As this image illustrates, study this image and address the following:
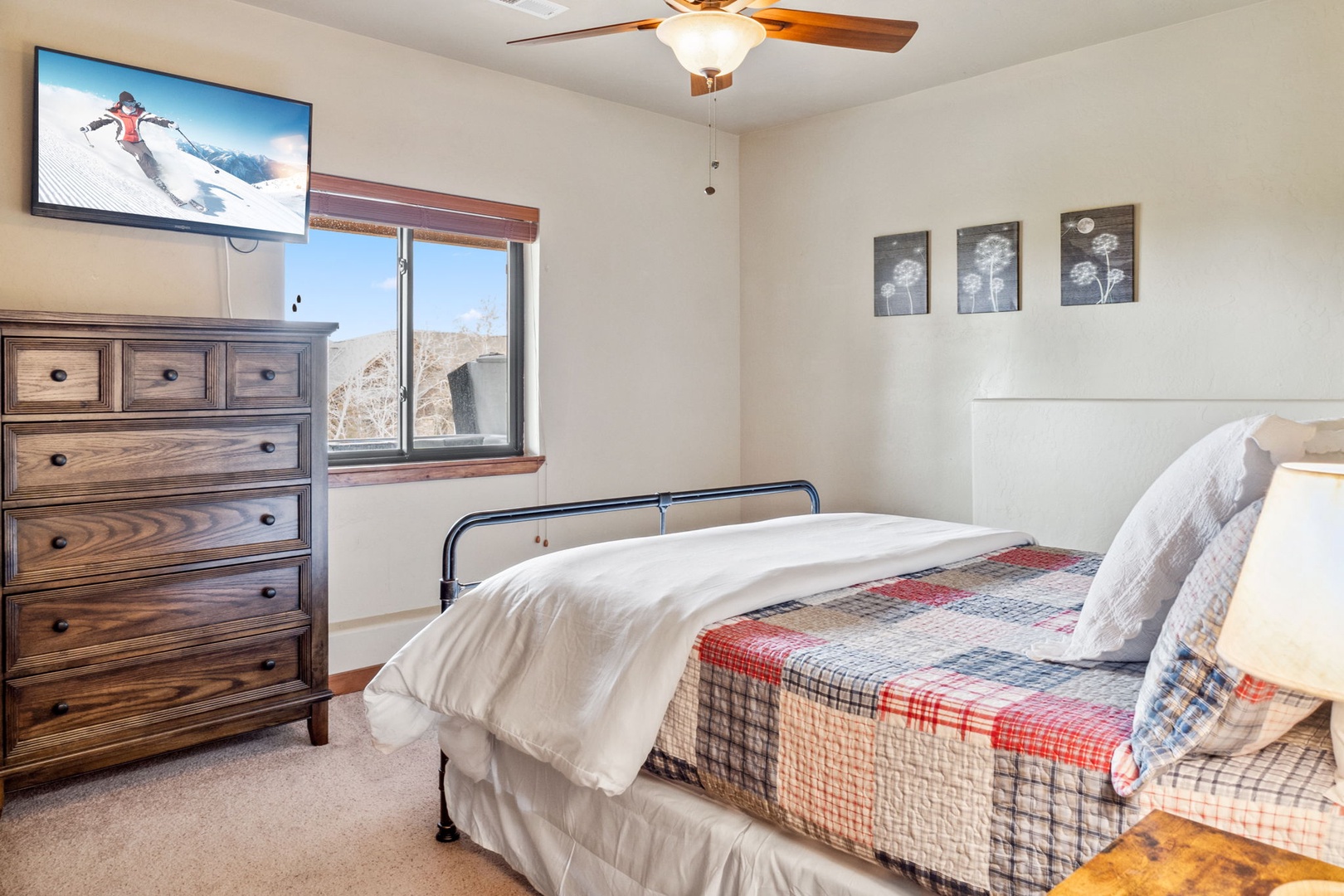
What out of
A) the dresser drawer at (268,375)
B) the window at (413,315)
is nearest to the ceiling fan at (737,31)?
the dresser drawer at (268,375)

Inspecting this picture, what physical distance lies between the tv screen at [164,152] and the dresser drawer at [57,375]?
57 cm

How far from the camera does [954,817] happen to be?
50.9 inches

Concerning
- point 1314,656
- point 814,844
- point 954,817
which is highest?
point 1314,656

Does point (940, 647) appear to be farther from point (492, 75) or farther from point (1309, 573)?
point (492, 75)

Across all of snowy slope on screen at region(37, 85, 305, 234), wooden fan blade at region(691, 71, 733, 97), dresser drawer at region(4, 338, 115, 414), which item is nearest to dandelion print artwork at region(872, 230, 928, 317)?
wooden fan blade at region(691, 71, 733, 97)

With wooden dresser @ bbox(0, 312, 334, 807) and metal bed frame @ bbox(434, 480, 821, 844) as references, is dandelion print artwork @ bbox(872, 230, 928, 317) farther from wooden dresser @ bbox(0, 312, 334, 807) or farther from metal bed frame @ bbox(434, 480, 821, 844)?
wooden dresser @ bbox(0, 312, 334, 807)

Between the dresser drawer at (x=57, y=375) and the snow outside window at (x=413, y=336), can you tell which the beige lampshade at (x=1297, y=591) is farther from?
the snow outside window at (x=413, y=336)

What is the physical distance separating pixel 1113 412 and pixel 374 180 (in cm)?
288

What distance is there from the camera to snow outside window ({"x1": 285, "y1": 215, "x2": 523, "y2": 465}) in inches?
137

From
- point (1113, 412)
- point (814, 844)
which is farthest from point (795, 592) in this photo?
point (1113, 412)

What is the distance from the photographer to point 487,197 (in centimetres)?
376

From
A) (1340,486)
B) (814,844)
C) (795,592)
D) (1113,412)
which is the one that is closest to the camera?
(1340,486)

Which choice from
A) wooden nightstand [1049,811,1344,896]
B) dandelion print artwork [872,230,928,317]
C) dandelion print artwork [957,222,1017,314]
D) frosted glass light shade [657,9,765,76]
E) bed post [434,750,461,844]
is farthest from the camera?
dandelion print artwork [872,230,928,317]

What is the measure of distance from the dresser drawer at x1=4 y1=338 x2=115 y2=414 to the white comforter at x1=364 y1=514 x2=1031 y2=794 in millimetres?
1176
